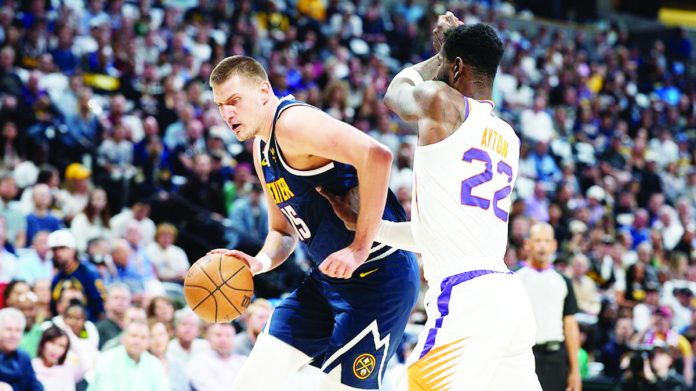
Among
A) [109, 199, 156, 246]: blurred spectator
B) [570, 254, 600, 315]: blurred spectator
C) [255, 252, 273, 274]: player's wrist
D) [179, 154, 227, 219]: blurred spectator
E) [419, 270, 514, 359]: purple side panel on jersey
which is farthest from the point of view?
[570, 254, 600, 315]: blurred spectator

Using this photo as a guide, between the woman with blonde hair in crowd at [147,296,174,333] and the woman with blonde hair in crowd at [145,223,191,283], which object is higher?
the woman with blonde hair in crowd at [147,296,174,333]

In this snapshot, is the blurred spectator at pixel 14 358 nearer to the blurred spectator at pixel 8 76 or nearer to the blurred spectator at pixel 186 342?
the blurred spectator at pixel 186 342

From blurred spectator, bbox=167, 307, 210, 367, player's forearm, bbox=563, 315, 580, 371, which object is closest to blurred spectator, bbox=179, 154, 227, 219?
blurred spectator, bbox=167, 307, 210, 367

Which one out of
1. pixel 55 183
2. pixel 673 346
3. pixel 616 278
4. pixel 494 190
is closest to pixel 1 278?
pixel 55 183

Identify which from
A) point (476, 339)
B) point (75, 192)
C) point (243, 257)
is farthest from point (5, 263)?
point (476, 339)

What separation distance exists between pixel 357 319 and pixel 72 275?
537cm

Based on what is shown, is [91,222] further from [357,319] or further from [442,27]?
[442,27]

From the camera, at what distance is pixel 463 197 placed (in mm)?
4227

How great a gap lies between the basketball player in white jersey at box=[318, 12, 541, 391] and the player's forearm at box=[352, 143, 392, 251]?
16 centimetres

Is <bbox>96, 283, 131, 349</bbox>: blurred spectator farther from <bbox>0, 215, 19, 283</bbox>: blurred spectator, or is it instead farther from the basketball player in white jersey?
the basketball player in white jersey

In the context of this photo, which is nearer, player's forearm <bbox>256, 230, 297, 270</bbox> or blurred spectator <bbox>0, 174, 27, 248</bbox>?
player's forearm <bbox>256, 230, 297, 270</bbox>

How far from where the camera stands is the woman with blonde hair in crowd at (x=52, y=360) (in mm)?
7801

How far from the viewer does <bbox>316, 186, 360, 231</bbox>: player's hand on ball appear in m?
4.71

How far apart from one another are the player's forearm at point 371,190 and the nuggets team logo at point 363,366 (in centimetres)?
67
